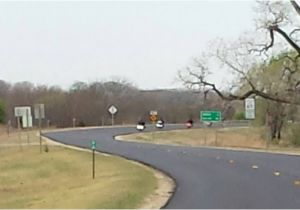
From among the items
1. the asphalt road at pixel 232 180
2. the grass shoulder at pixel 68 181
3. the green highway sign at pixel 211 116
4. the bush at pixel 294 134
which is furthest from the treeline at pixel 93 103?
the asphalt road at pixel 232 180

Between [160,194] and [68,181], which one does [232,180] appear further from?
→ [68,181]

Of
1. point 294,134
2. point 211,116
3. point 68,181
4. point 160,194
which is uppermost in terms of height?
point 211,116

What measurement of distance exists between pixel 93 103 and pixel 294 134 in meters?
55.9

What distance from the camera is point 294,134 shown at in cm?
5575

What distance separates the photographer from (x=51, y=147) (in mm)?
51438

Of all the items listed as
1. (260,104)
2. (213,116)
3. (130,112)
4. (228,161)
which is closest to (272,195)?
(228,161)

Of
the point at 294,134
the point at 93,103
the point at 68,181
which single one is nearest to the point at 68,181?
the point at 68,181

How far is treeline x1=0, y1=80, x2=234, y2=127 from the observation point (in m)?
106

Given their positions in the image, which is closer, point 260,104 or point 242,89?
point 242,89

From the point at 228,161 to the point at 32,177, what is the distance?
10.6 metres

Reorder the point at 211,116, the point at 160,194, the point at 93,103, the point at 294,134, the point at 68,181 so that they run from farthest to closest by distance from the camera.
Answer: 1. the point at 93,103
2. the point at 294,134
3. the point at 211,116
4. the point at 68,181
5. the point at 160,194

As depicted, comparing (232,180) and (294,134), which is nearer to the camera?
(232,180)

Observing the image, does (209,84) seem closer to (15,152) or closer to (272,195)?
(15,152)

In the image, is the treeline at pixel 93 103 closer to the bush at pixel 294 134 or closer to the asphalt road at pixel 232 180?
the bush at pixel 294 134
